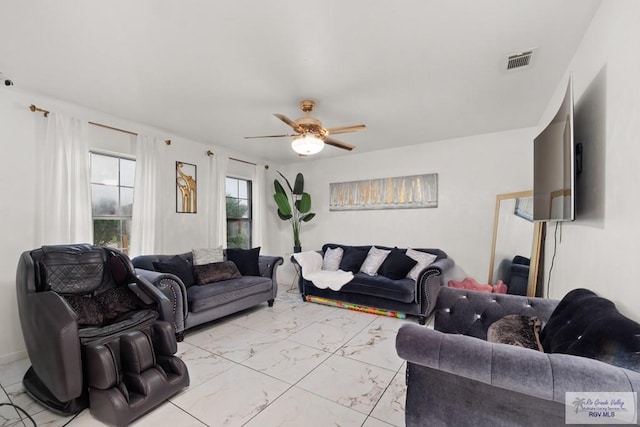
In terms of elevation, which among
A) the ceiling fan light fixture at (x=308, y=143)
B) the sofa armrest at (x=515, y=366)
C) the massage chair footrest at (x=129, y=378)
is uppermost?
the ceiling fan light fixture at (x=308, y=143)

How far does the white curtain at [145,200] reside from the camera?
3459mm

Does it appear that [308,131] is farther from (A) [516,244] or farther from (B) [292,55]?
(A) [516,244]

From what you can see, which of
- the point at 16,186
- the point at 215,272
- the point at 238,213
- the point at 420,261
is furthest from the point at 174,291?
the point at 420,261

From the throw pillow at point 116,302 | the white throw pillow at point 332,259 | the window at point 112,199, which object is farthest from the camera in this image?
the white throw pillow at point 332,259

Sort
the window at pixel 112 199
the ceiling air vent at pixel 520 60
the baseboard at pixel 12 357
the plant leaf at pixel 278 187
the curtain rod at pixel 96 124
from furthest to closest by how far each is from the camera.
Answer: the plant leaf at pixel 278 187, the window at pixel 112 199, the curtain rod at pixel 96 124, the baseboard at pixel 12 357, the ceiling air vent at pixel 520 60

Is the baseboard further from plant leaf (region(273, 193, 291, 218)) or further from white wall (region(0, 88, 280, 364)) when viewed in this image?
plant leaf (region(273, 193, 291, 218))

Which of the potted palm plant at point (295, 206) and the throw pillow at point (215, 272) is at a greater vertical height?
the potted palm plant at point (295, 206)

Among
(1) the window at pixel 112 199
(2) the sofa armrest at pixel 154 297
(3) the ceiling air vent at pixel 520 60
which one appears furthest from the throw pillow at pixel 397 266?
(1) the window at pixel 112 199

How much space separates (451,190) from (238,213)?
3.60 m

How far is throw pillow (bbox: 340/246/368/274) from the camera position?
171 inches

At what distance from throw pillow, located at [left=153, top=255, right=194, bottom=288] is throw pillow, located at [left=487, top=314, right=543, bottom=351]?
10.2 feet

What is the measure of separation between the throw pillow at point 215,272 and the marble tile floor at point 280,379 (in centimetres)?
55

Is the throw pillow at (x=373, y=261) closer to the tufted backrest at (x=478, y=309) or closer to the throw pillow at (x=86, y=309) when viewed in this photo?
the tufted backrest at (x=478, y=309)

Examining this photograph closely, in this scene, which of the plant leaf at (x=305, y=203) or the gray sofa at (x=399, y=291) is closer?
the gray sofa at (x=399, y=291)
